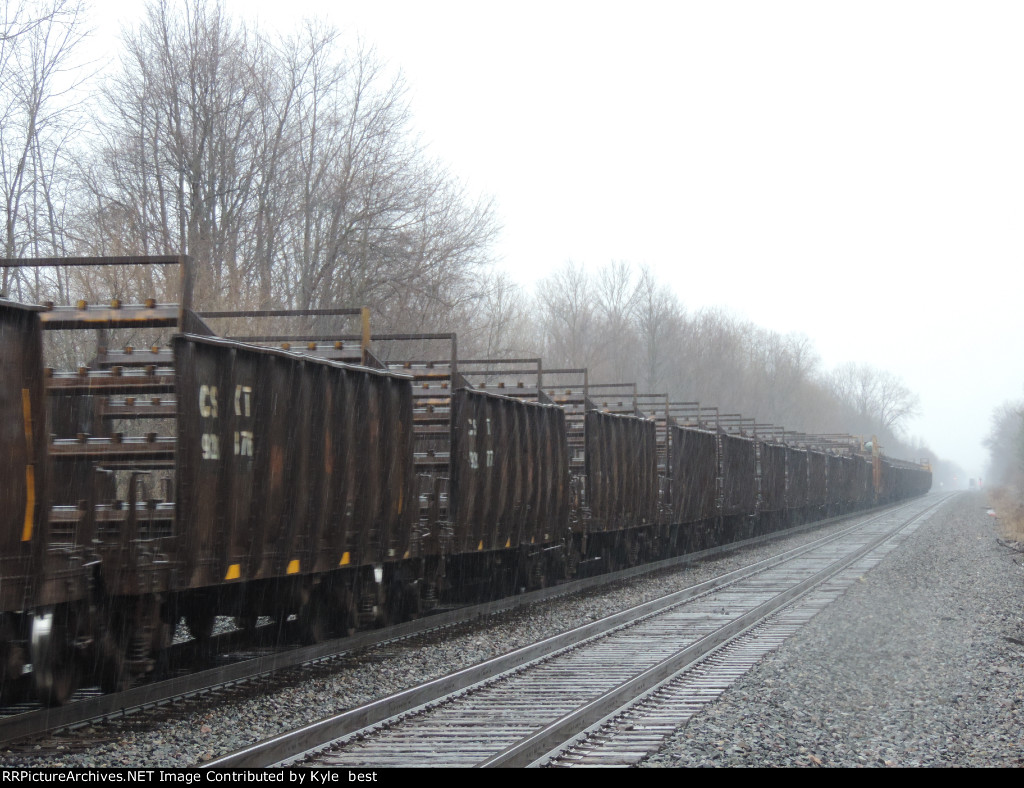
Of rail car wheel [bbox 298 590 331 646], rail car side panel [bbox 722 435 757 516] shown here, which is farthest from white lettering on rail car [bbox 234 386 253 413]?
rail car side panel [bbox 722 435 757 516]

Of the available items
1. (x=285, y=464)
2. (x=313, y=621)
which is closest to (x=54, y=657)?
(x=285, y=464)

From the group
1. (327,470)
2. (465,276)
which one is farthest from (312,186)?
(327,470)

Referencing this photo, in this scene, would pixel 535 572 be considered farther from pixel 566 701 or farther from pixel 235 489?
pixel 235 489

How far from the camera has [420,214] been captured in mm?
32188

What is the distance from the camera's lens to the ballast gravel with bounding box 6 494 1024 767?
6613 millimetres

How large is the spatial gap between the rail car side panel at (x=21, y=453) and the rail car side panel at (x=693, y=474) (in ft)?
62.3

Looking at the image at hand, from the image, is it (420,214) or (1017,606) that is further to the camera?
(420,214)

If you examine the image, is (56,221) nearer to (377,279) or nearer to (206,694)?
(377,279)

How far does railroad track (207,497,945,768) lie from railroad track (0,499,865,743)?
1630mm

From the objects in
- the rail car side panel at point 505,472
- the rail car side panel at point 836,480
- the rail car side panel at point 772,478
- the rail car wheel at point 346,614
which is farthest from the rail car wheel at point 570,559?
the rail car side panel at point 836,480

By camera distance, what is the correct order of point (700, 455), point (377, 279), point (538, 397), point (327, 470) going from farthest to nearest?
1. point (377, 279)
2. point (700, 455)
3. point (538, 397)
4. point (327, 470)

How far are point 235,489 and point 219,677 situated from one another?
5.45 ft

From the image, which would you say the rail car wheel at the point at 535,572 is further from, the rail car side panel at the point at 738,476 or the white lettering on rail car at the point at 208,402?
Result: the rail car side panel at the point at 738,476
